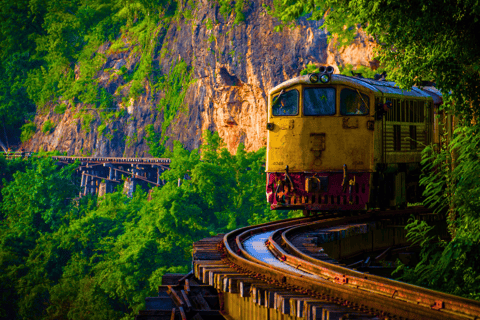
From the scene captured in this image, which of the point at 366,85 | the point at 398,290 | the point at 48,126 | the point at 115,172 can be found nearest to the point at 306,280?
the point at 398,290

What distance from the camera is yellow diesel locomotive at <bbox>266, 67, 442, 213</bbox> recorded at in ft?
41.2

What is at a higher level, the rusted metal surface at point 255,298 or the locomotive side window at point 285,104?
the locomotive side window at point 285,104

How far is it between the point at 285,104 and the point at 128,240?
2356 centimetres

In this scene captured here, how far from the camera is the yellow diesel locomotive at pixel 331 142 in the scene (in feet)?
41.2

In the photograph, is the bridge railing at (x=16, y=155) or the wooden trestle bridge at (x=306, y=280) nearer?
the wooden trestle bridge at (x=306, y=280)

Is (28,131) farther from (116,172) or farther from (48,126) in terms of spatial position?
(116,172)

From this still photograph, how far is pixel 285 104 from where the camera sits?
13195 millimetres

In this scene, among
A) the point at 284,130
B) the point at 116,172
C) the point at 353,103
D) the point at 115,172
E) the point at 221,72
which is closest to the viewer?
the point at 353,103

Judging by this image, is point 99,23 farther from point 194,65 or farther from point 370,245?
point 370,245

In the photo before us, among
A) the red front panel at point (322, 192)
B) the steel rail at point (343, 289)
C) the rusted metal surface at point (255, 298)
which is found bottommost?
the rusted metal surface at point (255, 298)

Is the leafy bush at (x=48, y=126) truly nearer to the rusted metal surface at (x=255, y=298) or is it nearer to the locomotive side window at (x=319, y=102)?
the locomotive side window at (x=319, y=102)

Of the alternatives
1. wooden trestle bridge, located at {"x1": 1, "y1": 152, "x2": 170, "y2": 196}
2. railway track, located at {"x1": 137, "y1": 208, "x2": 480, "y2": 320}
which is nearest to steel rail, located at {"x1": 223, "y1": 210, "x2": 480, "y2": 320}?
railway track, located at {"x1": 137, "y1": 208, "x2": 480, "y2": 320}

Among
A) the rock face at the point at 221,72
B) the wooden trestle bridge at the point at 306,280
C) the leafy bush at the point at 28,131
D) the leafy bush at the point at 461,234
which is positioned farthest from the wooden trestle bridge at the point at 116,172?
the leafy bush at the point at 461,234

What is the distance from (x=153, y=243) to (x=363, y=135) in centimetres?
2026
